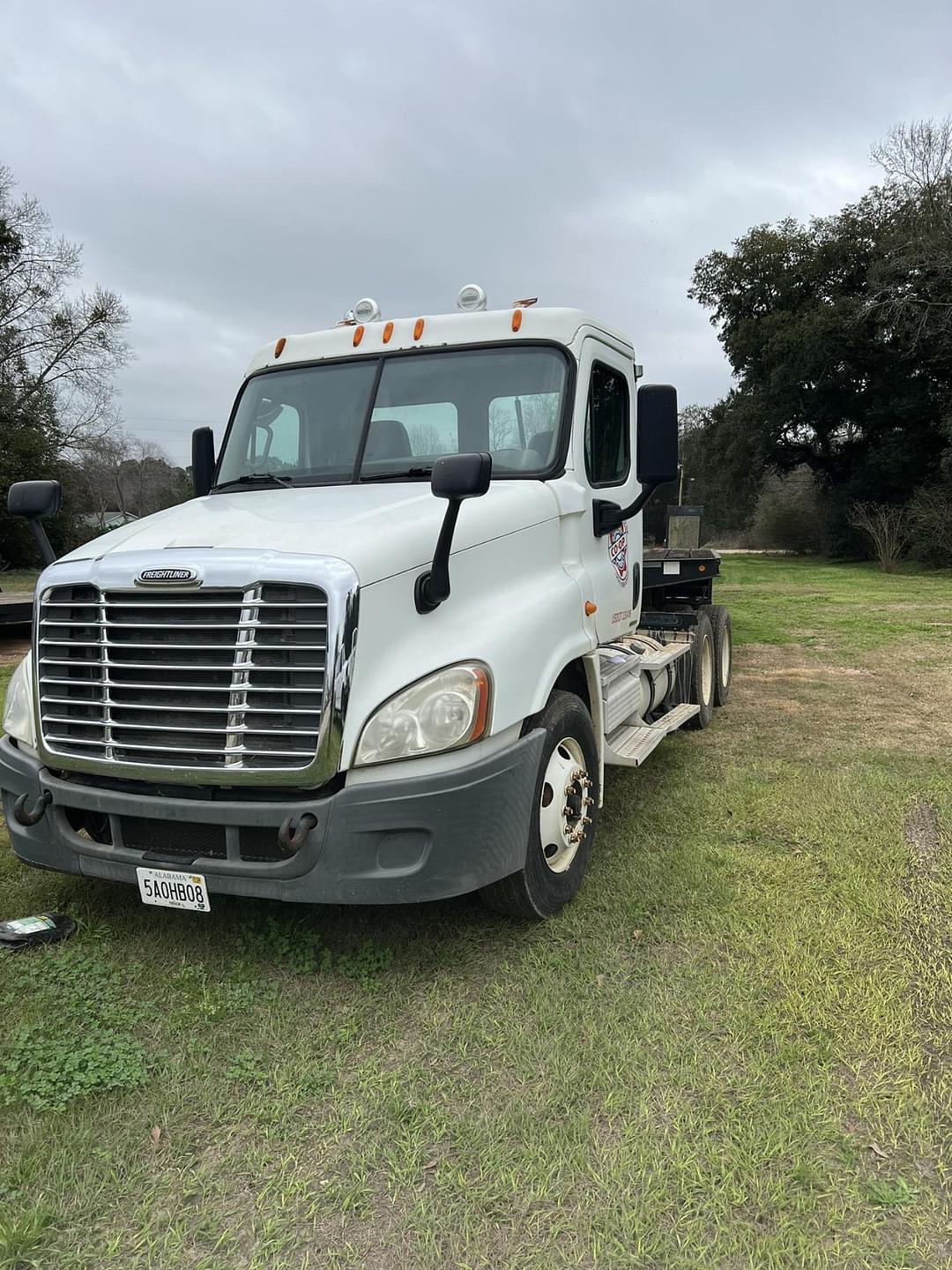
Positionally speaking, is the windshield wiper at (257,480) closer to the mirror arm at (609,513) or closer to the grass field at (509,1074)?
the mirror arm at (609,513)

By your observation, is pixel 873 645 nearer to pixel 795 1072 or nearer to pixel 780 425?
pixel 795 1072

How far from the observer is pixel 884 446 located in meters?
31.7

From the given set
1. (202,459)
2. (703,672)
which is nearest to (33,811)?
(202,459)

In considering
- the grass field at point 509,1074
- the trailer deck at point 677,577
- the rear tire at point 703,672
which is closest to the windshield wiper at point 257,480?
the grass field at point 509,1074

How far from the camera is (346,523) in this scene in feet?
10.6

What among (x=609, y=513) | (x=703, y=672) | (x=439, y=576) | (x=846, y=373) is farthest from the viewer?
(x=846, y=373)

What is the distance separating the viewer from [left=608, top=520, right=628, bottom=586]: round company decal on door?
4.70 metres

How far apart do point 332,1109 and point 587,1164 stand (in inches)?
30.1

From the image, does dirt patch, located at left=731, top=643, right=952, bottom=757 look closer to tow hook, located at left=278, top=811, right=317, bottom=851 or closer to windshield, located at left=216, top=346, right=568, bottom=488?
windshield, located at left=216, top=346, right=568, bottom=488

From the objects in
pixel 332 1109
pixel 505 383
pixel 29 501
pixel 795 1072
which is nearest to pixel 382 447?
pixel 505 383

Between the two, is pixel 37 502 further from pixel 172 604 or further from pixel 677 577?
pixel 677 577

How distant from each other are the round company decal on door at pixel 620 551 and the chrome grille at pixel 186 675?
7.48 ft

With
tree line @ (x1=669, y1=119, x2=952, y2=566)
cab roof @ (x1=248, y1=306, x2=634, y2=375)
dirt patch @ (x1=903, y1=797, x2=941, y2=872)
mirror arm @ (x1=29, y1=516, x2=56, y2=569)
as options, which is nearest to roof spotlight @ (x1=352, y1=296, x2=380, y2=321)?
cab roof @ (x1=248, y1=306, x2=634, y2=375)

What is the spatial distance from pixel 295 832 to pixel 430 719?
0.58 meters
